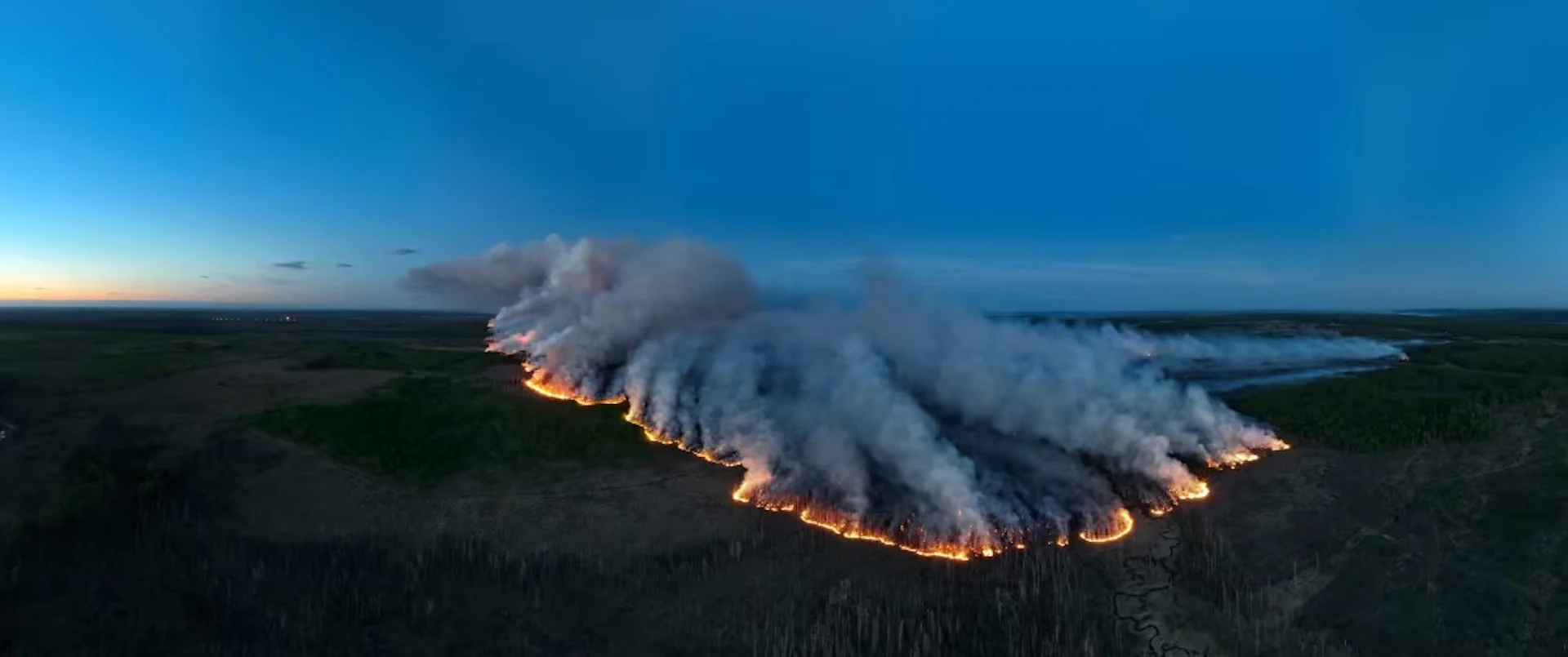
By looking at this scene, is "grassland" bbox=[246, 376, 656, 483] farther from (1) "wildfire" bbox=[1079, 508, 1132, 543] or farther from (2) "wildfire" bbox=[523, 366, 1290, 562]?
(1) "wildfire" bbox=[1079, 508, 1132, 543]

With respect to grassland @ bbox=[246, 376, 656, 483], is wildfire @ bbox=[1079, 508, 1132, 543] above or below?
below

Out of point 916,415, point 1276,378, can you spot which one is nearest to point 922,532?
point 916,415

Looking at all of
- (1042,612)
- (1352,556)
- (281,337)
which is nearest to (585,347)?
(1042,612)

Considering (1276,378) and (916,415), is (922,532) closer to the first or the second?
(916,415)

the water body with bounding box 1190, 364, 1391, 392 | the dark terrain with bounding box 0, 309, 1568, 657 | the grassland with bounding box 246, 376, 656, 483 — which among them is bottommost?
the dark terrain with bounding box 0, 309, 1568, 657

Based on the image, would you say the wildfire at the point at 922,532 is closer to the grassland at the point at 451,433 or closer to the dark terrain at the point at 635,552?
the dark terrain at the point at 635,552

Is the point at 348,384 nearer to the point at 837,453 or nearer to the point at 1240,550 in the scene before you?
the point at 837,453

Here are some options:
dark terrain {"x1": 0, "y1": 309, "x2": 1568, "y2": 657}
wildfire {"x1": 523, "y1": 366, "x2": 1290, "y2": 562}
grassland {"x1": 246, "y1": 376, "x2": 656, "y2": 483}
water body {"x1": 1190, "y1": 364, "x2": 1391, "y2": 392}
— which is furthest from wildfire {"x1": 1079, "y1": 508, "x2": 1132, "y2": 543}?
grassland {"x1": 246, "y1": 376, "x2": 656, "y2": 483}
